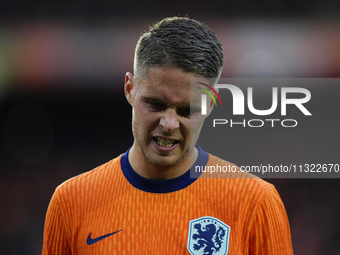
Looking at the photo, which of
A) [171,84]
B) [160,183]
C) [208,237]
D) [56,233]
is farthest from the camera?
[56,233]

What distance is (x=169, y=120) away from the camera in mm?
1794

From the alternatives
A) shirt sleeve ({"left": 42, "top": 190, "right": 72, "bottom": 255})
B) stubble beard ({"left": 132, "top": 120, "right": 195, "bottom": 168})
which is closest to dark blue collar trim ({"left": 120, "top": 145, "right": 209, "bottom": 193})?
stubble beard ({"left": 132, "top": 120, "right": 195, "bottom": 168})

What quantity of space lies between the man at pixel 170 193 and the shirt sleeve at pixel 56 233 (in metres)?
0.01

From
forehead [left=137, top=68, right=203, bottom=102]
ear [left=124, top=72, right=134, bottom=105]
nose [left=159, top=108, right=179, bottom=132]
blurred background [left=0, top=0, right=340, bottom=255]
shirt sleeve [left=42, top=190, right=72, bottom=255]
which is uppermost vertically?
blurred background [left=0, top=0, right=340, bottom=255]

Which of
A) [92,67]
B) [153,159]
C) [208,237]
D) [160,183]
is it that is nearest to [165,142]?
[153,159]

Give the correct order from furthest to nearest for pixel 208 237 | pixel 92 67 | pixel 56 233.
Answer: pixel 92 67 < pixel 56 233 < pixel 208 237

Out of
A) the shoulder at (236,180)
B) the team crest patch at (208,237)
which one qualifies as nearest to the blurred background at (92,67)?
the shoulder at (236,180)

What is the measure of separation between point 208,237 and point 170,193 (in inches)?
13.1

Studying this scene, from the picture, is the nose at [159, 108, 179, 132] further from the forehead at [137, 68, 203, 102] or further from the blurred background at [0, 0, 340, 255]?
the blurred background at [0, 0, 340, 255]

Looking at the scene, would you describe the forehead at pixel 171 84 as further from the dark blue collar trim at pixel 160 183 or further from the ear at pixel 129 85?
the dark blue collar trim at pixel 160 183

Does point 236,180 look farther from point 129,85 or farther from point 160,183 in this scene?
point 129,85

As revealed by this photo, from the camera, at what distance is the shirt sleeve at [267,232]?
76.0 inches

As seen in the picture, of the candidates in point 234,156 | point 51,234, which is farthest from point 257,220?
point 234,156

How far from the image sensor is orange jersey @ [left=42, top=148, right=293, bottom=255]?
74.9 inches
